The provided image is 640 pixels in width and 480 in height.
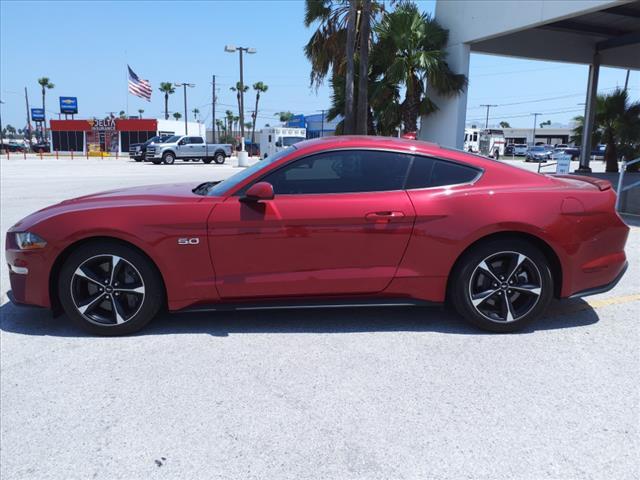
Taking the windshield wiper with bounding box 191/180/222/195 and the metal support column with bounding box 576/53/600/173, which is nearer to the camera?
the windshield wiper with bounding box 191/180/222/195

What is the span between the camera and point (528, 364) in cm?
350

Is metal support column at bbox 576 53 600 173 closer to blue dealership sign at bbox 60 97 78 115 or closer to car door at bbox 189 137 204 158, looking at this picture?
car door at bbox 189 137 204 158

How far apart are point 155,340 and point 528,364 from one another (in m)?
2.62

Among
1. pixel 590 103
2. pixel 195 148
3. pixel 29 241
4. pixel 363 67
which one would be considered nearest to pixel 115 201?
pixel 29 241

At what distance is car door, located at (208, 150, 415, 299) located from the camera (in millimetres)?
3805

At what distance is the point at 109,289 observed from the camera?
384 cm

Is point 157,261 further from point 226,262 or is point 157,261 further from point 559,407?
point 559,407

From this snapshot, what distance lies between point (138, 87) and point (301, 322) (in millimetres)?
49386

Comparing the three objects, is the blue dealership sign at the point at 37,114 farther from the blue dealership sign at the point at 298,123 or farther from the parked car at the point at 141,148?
the parked car at the point at 141,148

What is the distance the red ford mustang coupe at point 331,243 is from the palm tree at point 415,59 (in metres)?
13.0

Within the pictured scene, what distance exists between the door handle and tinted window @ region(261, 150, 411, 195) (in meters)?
0.22

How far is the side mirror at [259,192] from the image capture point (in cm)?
375

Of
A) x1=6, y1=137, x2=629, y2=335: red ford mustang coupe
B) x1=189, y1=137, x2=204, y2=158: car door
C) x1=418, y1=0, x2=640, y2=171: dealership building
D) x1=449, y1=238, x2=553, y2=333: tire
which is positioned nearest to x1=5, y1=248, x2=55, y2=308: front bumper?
x1=6, y1=137, x2=629, y2=335: red ford mustang coupe

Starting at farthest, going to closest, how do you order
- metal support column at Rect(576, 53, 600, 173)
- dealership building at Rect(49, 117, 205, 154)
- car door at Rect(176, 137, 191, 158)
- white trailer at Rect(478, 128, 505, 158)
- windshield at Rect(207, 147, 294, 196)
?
dealership building at Rect(49, 117, 205, 154) < white trailer at Rect(478, 128, 505, 158) < car door at Rect(176, 137, 191, 158) < metal support column at Rect(576, 53, 600, 173) < windshield at Rect(207, 147, 294, 196)
